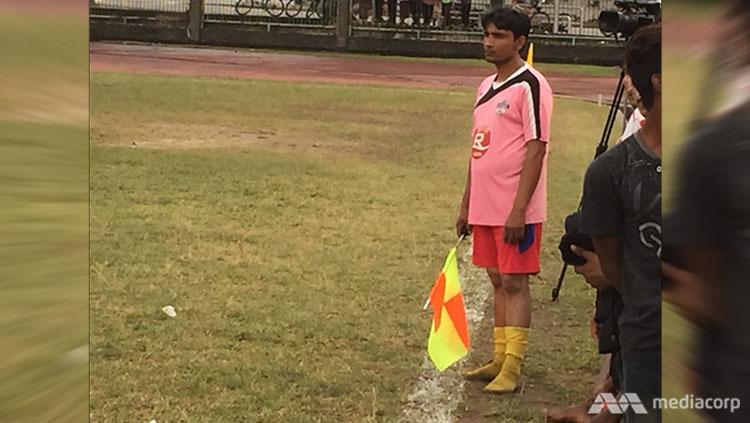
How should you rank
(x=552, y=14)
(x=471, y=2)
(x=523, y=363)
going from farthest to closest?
(x=471, y=2) → (x=552, y=14) → (x=523, y=363)

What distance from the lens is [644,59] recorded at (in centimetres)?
223

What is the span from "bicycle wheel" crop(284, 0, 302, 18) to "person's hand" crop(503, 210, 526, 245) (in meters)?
17.5

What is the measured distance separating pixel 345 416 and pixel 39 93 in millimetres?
3023

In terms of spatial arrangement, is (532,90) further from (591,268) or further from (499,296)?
(591,268)

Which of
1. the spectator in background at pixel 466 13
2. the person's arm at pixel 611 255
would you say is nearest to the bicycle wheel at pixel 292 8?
the spectator in background at pixel 466 13

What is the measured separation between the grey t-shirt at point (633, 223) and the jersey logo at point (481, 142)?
1.51 meters

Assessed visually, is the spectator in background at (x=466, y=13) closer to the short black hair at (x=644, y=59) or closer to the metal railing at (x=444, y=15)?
the metal railing at (x=444, y=15)

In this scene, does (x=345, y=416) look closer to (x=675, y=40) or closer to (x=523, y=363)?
(x=523, y=363)

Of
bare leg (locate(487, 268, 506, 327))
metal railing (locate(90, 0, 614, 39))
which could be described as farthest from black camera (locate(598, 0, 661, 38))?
metal railing (locate(90, 0, 614, 39))

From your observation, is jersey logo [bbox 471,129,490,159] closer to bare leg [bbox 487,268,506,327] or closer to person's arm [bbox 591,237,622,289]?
bare leg [bbox 487,268,506,327]

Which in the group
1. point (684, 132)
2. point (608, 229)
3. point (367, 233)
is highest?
point (684, 132)

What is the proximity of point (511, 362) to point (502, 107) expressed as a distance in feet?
3.05

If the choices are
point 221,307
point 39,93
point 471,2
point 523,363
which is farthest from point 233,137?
point 39,93

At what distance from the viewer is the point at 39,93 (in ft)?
3.11
